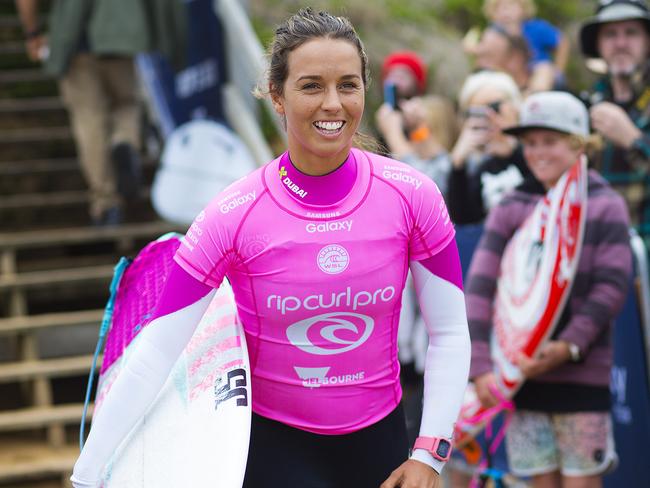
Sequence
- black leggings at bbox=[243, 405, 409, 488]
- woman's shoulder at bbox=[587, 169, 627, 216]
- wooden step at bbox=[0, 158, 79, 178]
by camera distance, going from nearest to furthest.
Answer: black leggings at bbox=[243, 405, 409, 488]
woman's shoulder at bbox=[587, 169, 627, 216]
wooden step at bbox=[0, 158, 79, 178]

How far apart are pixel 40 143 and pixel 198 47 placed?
1.45 metres

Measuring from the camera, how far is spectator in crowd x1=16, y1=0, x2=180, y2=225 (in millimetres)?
7184

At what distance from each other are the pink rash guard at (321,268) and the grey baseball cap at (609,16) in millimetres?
2668

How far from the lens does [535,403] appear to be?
175 inches

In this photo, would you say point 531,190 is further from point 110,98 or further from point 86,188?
point 86,188

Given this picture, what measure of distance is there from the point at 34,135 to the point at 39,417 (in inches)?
116

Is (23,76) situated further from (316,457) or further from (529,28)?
(316,457)

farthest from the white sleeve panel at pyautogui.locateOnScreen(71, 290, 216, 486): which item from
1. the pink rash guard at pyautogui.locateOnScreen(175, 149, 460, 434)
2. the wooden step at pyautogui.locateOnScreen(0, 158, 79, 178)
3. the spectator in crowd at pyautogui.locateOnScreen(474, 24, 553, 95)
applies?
the wooden step at pyautogui.locateOnScreen(0, 158, 79, 178)

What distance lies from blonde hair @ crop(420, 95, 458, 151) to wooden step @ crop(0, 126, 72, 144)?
120 inches

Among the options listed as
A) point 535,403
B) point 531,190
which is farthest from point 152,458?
point 531,190

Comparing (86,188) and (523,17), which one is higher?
(523,17)

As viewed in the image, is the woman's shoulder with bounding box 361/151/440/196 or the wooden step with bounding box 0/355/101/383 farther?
the wooden step with bounding box 0/355/101/383

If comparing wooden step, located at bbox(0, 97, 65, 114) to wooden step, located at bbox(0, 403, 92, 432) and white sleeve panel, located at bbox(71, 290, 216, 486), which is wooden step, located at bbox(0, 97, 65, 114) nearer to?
wooden step, located at bbox(0, 403, 92, 432)

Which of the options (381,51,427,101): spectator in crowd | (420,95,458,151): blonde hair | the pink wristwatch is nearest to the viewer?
the pink wristwatch
